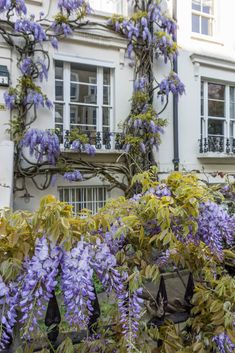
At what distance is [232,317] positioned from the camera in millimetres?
1420

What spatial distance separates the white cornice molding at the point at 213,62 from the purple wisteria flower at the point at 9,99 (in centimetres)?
440

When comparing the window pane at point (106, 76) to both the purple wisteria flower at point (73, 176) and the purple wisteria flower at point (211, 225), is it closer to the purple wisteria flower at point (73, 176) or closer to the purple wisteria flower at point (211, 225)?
the purple wisteria flower at point (73, 176)

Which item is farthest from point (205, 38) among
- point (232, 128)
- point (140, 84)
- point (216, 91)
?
point (140, 84)

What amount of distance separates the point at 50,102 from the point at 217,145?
4.31m

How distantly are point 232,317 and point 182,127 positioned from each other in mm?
7031

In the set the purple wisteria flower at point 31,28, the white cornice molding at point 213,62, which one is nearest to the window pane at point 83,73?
the purple wisteria flower at point 31,28

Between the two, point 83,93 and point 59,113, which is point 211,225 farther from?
point 83,93

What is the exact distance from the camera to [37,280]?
124 cm

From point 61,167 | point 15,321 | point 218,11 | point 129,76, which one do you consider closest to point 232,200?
point 15,321

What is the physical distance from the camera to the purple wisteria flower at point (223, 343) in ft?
4.67

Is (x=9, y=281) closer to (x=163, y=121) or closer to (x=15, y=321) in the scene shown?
(x=15, y=321)

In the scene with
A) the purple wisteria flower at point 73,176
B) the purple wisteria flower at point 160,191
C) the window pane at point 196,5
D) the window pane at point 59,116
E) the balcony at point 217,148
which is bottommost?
the purple wisteria flower at point 160,191

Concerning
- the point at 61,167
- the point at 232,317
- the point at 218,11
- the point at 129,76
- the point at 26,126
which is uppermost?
the point at 218,11

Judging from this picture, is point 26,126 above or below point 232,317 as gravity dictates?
above
